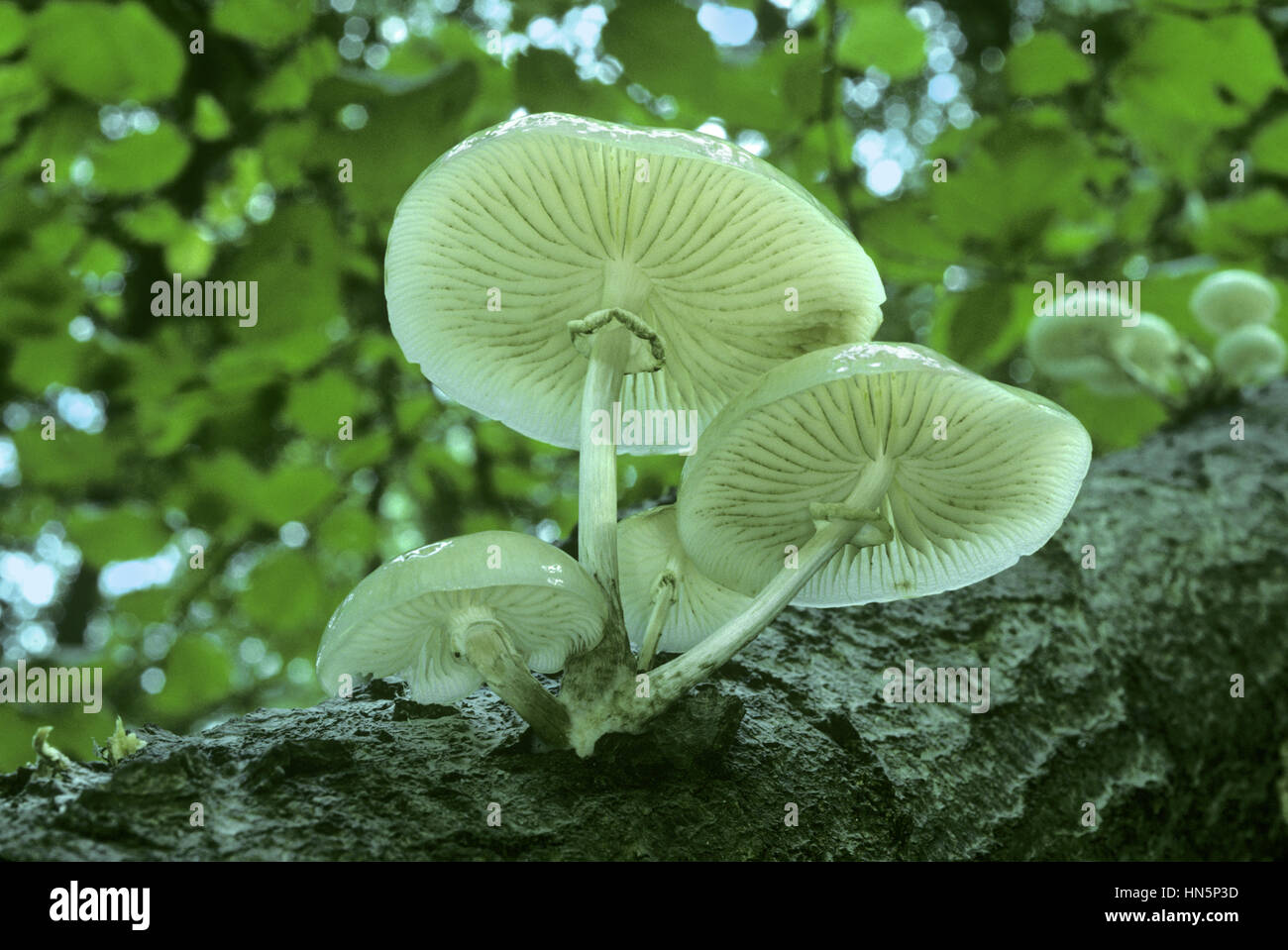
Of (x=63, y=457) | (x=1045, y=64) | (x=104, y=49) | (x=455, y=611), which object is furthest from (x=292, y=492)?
(x=1045, y=64)

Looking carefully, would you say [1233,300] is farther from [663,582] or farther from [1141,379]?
[663,582]

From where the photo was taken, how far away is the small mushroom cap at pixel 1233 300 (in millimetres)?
2881

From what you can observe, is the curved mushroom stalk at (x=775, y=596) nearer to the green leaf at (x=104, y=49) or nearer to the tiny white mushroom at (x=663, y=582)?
the tiny white mushroom at (x=663, y=582)

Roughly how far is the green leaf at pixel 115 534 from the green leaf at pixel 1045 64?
2512 millimetres

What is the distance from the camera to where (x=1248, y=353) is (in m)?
2.83

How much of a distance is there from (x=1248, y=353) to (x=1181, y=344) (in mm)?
173

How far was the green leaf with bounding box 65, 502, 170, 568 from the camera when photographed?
2.76 metres

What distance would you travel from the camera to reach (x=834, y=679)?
1426mm

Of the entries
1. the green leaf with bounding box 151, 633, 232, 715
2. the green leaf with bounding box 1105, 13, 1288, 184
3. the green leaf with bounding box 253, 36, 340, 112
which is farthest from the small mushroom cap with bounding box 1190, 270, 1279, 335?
the green leaf with bounding box 151, 633, 232, 715

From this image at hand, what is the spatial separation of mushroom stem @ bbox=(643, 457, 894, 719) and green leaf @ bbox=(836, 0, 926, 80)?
3.72 ft

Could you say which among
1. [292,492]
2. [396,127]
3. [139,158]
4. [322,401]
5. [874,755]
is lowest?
[874,755]

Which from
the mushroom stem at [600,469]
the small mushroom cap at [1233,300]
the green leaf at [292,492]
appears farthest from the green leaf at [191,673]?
the small mushroom cap at [1233,300]

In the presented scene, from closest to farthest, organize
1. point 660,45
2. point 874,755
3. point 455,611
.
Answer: point 455,611
point 874,755
point 660,45

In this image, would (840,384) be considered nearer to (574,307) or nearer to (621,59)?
(574,307)
